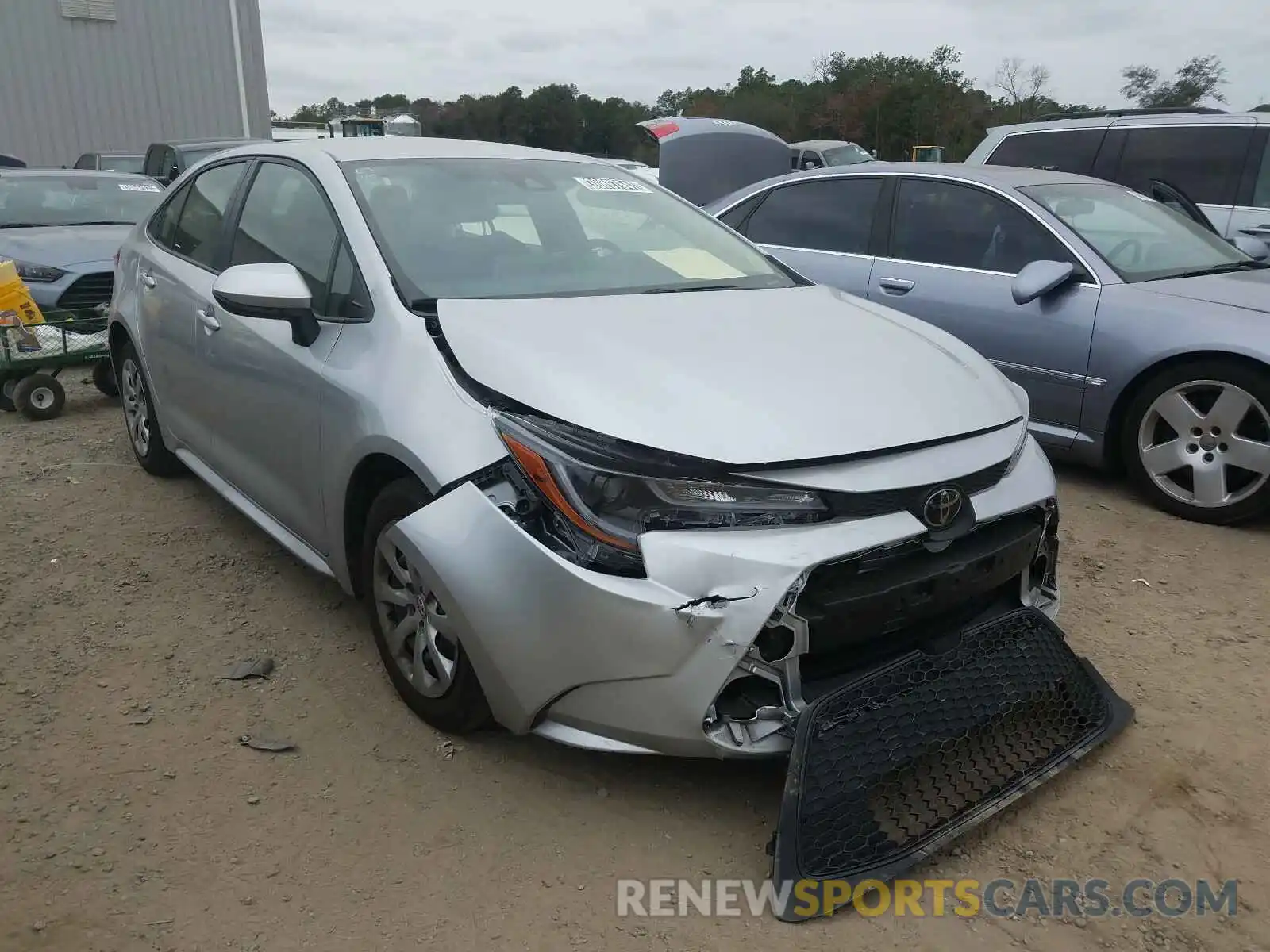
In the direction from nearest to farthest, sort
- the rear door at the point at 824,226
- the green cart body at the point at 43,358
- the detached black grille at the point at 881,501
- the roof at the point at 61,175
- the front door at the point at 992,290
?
the detached black grille at the point at 881,501
the front door at the point at 992,290
the rear door at the point at 824,226
the green cart body at the point at 43,358
the roof at the point at 61,175

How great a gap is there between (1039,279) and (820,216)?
1.61m


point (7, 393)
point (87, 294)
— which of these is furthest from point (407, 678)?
point (87, 294)

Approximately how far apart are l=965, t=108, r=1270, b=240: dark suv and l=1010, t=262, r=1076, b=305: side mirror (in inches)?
84.7

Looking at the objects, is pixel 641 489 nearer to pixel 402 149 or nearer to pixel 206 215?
pixel 402 149

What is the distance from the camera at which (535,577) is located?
2.21 meters

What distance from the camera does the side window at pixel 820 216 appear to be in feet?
18.4

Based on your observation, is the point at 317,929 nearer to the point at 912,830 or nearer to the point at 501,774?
the point at 501,774

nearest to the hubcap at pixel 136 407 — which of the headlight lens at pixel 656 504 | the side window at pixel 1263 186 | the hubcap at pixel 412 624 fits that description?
A: the hubcap at pixel 412 624

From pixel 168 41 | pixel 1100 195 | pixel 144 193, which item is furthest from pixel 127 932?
pixel 168 41

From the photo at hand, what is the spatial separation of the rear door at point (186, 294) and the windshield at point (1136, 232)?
3.80 metres

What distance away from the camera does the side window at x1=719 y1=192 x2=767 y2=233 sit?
6145 millimetres

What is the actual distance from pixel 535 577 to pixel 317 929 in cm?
85

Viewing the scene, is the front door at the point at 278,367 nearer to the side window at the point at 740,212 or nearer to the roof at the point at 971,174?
the side window at the point at 740,212

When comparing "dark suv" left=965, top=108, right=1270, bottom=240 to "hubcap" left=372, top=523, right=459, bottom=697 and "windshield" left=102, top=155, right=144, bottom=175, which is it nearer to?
"hubcap" left=372, top=523, right=459, bottom=697
